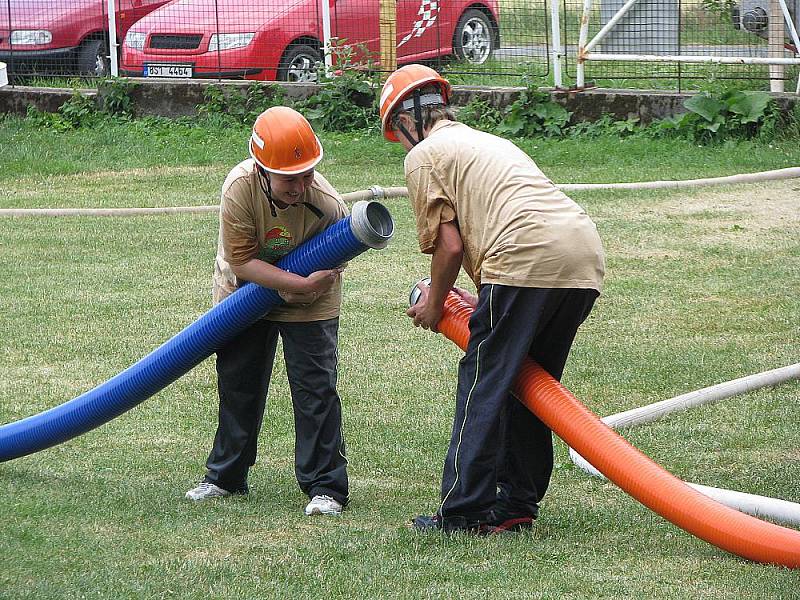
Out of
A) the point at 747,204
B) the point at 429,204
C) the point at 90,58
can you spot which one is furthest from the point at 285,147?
the point at 90,58

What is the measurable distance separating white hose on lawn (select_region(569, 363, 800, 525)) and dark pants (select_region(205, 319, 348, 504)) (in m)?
1.05

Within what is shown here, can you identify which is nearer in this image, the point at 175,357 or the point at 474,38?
the point at 175,357

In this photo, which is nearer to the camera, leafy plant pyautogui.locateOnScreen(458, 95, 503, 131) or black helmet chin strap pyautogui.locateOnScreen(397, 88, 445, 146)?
black helmet chin strap pyautogui.locateOnScreen(397, 88, 445, 146)

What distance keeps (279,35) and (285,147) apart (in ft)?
32.9

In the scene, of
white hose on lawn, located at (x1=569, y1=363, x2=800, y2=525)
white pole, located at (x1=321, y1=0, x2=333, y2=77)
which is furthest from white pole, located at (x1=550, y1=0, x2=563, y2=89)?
white hose on lawn, located at (x1=569, y1=363, x2=800, y2=525)

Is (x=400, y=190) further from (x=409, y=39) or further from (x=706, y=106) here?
(x=409, y=39)

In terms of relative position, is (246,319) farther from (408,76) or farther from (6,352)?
(6,352)

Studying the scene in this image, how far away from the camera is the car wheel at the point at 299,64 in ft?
46.9

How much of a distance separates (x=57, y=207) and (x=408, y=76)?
7.42 m

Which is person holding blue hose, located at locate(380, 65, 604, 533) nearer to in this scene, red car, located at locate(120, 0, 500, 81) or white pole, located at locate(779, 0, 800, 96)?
white pole, located at locate(779, 0, 800, 96)

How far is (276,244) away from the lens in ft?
16.1

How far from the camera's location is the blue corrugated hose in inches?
186

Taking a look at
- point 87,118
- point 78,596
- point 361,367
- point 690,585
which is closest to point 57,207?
point 87,118

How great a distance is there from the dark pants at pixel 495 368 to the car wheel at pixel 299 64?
10119 mm
